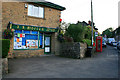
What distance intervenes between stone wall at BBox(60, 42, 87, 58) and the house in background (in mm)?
1423

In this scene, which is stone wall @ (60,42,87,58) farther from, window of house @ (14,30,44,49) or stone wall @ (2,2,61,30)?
stone wall @ (2,2,61,30)

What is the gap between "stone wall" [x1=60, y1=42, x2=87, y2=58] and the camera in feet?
39.5

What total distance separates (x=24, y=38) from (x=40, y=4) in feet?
13.5

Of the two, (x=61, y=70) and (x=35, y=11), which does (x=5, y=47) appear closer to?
(x=61, y=70)

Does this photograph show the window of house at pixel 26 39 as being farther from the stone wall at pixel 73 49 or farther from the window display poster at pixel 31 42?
the stone wall at pixel 73 49

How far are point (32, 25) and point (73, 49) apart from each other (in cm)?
498

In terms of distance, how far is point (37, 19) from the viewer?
12.8 metres

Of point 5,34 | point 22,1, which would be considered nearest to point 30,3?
point 22,1

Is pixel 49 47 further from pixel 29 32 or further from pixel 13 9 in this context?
pixel 13 9

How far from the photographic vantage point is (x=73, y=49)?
12414 millimetres

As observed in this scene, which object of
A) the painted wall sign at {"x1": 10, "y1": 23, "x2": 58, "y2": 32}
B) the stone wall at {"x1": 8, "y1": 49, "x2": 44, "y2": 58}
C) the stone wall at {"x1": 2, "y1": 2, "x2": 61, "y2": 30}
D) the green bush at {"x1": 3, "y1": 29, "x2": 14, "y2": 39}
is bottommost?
the stone wall at {"x1": 8, "y1": 49, "x2": 44, "y2": 58}

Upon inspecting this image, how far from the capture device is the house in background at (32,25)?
11016mm

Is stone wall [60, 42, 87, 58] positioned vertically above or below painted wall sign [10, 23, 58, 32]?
below

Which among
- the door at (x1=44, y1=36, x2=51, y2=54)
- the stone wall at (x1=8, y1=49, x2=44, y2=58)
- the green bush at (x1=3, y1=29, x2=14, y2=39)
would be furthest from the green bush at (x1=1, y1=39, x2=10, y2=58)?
the door at (x1=44, y1=36, x2=51, y2=54)
